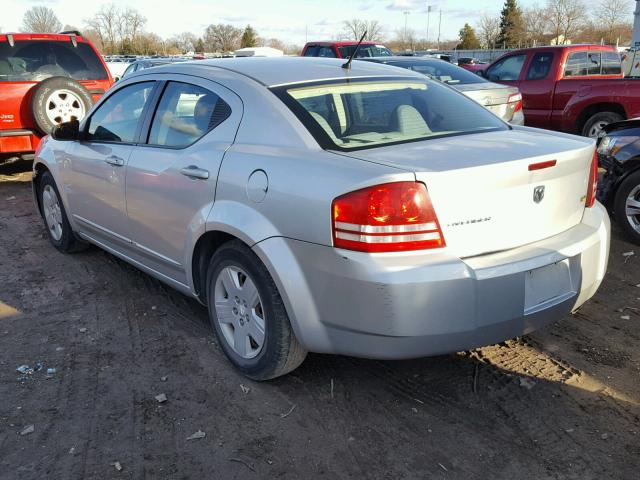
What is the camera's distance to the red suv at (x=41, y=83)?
25.1ft

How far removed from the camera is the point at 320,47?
1370 cm

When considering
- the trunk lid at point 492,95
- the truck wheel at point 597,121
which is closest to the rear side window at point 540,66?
the truck wheel at point 597,121

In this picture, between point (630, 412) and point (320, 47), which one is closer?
point (630, 412)

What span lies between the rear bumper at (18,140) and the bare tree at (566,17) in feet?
217

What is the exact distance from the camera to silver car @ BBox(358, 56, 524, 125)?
8469 mm

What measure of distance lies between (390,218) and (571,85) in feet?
29.6

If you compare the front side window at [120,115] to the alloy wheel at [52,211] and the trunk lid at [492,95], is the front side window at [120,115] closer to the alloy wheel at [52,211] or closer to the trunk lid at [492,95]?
the alloy wheel at [52,211]

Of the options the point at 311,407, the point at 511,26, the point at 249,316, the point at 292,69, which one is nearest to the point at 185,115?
the point at 292,69

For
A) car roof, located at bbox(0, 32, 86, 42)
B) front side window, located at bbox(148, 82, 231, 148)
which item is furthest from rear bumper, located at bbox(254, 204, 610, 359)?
car roof, located at bbox(0, 32, 86, 42)

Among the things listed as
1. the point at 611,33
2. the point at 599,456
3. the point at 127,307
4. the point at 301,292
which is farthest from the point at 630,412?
the point at 611,33

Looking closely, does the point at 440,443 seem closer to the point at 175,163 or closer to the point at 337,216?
the point at 337,216

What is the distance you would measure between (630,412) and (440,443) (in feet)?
3.17

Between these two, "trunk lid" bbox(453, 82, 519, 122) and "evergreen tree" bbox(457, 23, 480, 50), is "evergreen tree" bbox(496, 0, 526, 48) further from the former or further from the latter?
"trunk lid" bbox(453, 82, 519, 122)

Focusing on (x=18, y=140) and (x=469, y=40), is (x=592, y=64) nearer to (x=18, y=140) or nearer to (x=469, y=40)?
(x=18, y=140)
